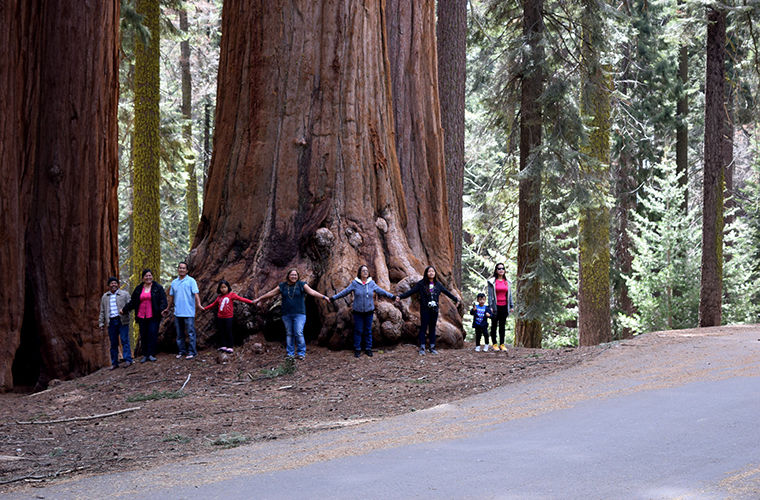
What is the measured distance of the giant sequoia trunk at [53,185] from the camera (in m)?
11.7

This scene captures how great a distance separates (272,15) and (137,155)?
23.2ft

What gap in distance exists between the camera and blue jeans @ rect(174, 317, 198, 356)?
11383 millimetres

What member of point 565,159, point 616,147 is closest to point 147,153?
point 565,159

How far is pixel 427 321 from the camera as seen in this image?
11461 mm

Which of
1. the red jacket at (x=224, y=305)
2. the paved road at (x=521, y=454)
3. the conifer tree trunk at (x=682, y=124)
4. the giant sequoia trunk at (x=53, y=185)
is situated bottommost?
the paved road at (x=521, y=454)

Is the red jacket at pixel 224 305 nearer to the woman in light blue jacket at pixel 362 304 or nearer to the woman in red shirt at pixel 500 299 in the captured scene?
the woman in light blue jacket at pixel 362 304

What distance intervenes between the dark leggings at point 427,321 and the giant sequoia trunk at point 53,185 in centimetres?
503

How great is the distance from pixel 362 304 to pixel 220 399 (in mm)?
2434

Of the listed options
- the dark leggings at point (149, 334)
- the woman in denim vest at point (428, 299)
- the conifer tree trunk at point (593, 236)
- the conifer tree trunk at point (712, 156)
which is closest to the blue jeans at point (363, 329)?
the woman in denim vest at point (428, 299)

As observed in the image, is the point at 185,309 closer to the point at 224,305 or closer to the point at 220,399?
the point at 224,305

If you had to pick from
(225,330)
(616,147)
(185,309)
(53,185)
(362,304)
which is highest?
(616,147)

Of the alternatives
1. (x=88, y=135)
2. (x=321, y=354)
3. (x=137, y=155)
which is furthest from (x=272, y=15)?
(x=137, y=155)

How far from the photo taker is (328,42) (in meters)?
12.2

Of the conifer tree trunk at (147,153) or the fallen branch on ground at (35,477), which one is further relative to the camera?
the conifer tree trunk at (147,153)
